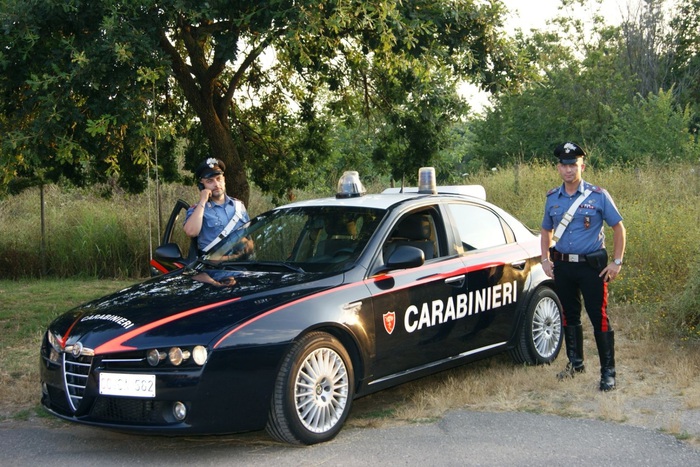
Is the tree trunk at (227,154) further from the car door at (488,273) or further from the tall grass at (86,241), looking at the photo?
the car door at (488,273)

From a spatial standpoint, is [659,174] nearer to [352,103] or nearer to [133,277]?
[352,103]

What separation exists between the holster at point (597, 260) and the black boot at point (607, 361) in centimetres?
52

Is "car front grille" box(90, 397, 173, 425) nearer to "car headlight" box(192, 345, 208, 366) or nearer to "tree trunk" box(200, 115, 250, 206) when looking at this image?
"car headlight" box(192, 345, 208, 366)

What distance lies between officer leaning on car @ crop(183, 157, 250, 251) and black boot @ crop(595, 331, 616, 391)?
3070mm

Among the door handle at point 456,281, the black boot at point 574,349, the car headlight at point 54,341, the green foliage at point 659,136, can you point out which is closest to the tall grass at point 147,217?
the green foliage at point 659,136

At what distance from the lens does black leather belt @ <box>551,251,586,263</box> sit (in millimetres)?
6734

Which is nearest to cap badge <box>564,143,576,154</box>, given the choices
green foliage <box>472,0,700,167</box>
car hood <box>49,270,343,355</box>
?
car hood <box>49,270,343,355</box>

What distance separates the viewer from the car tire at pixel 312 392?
16.8 ft

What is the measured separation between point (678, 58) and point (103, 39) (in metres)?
33.9

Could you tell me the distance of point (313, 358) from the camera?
5.32 meters

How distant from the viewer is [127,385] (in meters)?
4.95

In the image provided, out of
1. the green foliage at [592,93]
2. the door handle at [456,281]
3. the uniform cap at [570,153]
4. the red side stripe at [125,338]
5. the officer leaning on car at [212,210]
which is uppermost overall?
the green foliage at [592,93]

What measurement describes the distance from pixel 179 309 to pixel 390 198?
6.90ft

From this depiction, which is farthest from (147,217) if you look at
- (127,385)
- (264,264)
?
(127,385)
